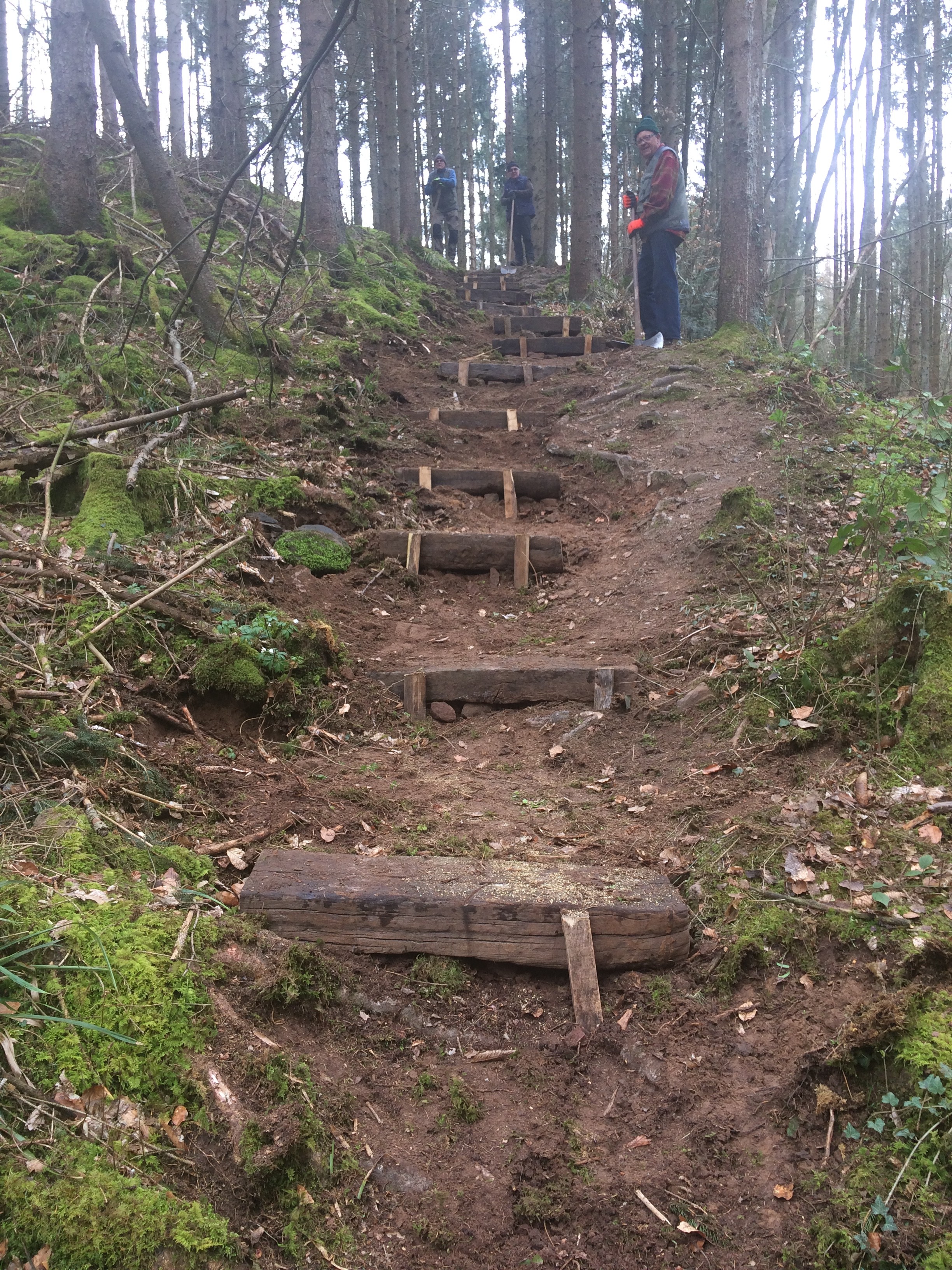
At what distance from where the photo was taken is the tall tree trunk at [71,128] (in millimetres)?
8422

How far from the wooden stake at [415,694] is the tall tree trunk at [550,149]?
21958 mm

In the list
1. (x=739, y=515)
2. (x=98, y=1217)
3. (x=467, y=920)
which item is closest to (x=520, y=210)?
(x=739, y=515)

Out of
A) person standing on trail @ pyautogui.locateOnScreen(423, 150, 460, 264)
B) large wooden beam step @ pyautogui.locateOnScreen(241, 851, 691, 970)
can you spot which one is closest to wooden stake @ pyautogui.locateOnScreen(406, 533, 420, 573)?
large wooden beam step @ pyautogui.locateOnScreen(241, 851, 691, 970)

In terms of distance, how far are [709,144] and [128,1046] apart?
23.5 m

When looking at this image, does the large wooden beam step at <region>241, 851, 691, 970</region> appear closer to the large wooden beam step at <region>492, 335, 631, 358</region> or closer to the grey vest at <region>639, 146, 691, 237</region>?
the grey vest at <region>639, 146, 691, 237</region>

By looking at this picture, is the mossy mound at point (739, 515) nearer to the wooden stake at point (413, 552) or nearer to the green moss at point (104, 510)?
the wooden stake at point (413, 552)

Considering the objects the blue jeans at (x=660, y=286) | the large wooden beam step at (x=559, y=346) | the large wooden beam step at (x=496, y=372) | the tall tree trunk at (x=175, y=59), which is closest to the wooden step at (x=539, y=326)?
the large wooden beam step at (x=559, y=346)

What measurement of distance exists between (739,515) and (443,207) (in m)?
19.3

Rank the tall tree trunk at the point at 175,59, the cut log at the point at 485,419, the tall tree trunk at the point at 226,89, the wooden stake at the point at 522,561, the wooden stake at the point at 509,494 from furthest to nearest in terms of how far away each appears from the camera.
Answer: the tall tree trunk at the point at 175,59, the tall tree trunk at the point at 226,89, the cut log at the point at 485,419, the wooden stake at the point at 509,494, the wooden stake at the point at 522,561

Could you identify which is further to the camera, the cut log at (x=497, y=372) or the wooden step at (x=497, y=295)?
the wooden step at (x=497, y=295)

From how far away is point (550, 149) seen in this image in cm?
2411

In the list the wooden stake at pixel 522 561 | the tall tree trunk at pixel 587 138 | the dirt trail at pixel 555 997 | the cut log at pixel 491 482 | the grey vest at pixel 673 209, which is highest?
the tall tree trunk at pixel 587 138

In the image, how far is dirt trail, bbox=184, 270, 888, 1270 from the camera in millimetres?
2084

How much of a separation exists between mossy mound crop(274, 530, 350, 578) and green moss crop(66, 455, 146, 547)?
968 mm
